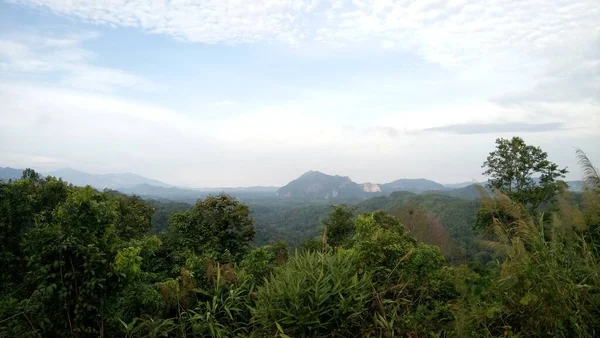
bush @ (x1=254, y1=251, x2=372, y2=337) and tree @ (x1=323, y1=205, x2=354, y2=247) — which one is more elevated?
bush @ (x1=254, y1=251, x2=372, y2=337)

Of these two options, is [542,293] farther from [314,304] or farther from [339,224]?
[339,224]

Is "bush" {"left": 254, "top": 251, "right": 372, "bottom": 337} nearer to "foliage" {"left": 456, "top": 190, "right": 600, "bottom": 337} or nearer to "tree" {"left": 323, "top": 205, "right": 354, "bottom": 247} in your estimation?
"foliage" {"left": 456, "top": 190, "right": 600, "bottom": 337}

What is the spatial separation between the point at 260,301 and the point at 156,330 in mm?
939

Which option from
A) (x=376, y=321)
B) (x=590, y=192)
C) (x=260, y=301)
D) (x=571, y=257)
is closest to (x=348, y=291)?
(x=376, y=321)

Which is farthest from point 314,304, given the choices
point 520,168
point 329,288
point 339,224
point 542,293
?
point 520,168

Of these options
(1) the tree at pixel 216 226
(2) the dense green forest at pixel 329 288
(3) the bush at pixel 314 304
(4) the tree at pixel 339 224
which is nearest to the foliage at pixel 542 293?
(2) the dense green forest at pixel 329 288

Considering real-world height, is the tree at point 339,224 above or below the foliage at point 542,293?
below

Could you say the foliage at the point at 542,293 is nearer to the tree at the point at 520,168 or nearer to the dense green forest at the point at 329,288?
the dense green forest at the point at 329,288

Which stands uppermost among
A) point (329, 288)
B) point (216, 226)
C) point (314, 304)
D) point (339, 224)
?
point (329, 288)

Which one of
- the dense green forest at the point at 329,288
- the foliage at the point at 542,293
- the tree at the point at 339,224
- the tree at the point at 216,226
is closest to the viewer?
the foliage at the point at 542,293

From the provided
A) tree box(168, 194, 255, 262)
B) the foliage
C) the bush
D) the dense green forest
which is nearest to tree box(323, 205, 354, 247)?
tree box(168, 194, 255, 262)

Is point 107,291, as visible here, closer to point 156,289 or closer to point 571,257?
point 156,289

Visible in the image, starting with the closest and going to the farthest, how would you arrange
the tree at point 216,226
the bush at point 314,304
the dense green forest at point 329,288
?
the dense green forest at point 329,288 < the bush at point 314,304 < the tree at point 216,226

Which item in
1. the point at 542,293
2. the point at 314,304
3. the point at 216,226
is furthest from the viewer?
the point at 216,226
